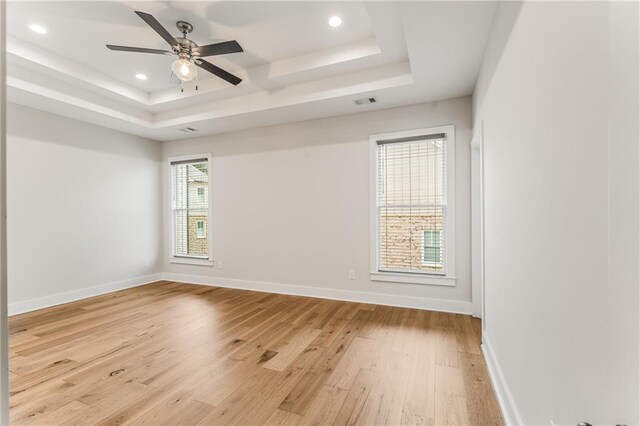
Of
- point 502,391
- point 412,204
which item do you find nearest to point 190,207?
point 412,204

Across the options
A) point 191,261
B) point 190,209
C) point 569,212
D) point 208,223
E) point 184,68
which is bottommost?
point 191,261

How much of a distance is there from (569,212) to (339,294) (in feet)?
11.5

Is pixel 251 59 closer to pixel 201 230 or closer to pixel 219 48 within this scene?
pixel 219 48

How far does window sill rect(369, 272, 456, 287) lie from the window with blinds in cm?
321

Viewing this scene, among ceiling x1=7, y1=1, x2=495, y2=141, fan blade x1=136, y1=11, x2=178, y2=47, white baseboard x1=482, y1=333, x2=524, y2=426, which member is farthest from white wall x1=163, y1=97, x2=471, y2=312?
fan blade x1=136, y1=11, x2=178, y2=47

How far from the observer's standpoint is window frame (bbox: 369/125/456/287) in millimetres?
3627

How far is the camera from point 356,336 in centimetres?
293

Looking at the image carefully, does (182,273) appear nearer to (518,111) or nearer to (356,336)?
(356,336)

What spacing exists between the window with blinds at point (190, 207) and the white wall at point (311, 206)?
29 centimetres

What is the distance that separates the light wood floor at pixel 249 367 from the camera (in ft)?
5.97

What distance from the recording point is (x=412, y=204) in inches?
152

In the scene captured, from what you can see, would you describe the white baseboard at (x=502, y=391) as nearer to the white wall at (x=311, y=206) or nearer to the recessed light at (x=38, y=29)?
the white wall at (x=311, y=206)

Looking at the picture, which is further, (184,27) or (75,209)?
(75,209)

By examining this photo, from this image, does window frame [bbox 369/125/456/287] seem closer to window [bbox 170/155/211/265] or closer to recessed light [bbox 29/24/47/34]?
window [bbox 170/155/211/265]
